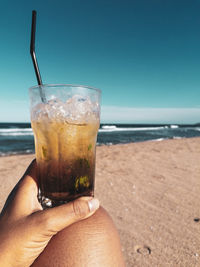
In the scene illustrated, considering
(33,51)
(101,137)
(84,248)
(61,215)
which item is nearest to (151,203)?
(84,248)

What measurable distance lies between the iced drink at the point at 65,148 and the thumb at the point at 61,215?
0.22m

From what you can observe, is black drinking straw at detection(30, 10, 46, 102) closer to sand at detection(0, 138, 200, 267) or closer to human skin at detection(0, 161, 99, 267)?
human skin at detection(0, 161, 99, 267)

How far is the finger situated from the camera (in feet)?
3.61

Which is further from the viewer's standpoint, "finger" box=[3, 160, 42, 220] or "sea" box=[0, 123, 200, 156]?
"sea" box=[0, 123, 200, 156]

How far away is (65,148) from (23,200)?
0.41 meters

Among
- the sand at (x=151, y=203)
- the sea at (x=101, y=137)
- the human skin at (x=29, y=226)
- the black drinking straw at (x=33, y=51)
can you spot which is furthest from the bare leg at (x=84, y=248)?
the sea at (x=101, y=137)

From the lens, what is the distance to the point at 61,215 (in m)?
1.00

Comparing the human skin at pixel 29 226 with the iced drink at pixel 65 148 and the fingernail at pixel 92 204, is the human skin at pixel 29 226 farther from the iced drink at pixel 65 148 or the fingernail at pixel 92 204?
the iced drink at pixel 65 148

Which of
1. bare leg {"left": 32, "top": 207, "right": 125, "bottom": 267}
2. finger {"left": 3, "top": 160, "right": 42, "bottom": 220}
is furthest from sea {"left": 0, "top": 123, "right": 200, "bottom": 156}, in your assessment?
bare leg {"left": 32, "top": 207, "right": 125, "bottom": 267}

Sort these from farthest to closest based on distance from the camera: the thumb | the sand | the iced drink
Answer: the sand, the iced drink, the thumb

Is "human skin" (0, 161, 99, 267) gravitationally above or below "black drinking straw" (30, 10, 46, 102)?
below

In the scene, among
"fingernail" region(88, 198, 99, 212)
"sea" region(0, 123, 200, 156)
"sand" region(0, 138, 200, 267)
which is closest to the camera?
"fingernail" region(88, 198, 99, 212)

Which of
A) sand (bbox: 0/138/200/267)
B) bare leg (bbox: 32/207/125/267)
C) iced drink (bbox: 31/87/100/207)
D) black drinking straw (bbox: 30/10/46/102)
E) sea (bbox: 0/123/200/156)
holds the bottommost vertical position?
sea (bbox: 0/123/200/156)

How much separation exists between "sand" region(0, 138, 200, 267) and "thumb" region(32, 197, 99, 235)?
1484mm
